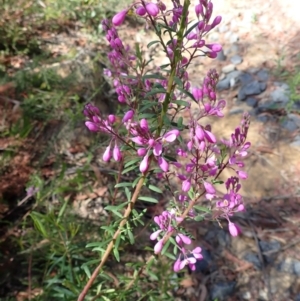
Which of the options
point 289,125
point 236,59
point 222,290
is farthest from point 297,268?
point 236,59

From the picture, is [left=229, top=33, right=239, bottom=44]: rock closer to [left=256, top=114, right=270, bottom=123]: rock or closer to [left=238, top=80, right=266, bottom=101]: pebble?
[left=238, top=80, right=266, bottom=101]: pebble

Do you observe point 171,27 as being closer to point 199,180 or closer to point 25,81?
point 199,180

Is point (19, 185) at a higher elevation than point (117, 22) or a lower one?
lower

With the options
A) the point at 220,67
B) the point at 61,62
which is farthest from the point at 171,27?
the point at 220,67

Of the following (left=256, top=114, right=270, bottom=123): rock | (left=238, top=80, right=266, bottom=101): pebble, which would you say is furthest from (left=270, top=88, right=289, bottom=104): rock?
(left=256, top=114, right=270, bottom=123): rock

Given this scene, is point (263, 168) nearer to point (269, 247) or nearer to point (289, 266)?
point (269, 247)

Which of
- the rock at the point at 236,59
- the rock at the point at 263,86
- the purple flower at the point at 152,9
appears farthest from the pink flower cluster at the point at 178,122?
the rock at the point at 236,59

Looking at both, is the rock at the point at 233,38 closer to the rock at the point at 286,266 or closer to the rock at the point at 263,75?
the rock at the point at 263,75
